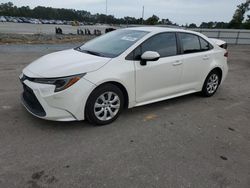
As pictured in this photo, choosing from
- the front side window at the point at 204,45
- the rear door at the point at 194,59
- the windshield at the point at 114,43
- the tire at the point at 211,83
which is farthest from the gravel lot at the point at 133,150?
the front side window at the point at 204,45

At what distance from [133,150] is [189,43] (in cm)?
276

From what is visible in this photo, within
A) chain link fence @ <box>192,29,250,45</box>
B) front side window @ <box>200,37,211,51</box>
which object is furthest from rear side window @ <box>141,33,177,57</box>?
chain link fence @ <box>192,29,250,45</box>

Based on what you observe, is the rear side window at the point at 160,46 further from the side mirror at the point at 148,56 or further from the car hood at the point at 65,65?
the car hood at the point at 65,65

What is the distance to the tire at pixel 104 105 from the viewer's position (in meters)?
3.49

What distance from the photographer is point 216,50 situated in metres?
5.33

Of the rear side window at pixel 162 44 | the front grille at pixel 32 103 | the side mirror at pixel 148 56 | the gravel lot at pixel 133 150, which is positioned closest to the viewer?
the gravel lot at pixel 133 150

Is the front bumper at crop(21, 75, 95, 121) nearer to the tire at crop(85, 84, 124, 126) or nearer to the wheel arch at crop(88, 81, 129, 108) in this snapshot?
the tire at crop(85, 84, 124, 126)

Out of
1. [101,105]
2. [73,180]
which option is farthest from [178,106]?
[73,180]

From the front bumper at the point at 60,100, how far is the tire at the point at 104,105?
0.37ft

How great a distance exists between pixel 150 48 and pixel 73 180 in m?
2.58

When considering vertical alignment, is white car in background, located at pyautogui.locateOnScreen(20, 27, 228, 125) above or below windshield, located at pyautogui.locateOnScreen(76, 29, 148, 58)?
below

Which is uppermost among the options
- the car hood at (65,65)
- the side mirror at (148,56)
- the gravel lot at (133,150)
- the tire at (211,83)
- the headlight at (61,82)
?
the side mirror at (148,56)

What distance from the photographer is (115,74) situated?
359 cm

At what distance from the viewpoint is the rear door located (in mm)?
4633
